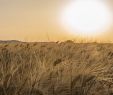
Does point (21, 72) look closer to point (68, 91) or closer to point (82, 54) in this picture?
point (68, 91)

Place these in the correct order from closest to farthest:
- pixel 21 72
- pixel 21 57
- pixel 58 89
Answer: pixel 58 89 → pixel 21 72 → pixel 21 57

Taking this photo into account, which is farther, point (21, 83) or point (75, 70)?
point (75, 70)

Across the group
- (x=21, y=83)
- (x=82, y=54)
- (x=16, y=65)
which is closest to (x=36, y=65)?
(x=16, y=65)

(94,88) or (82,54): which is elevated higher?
(82,54)

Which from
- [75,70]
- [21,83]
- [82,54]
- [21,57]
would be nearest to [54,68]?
[75,70]

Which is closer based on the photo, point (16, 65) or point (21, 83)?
point (21, 83)

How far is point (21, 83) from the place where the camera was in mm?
4191

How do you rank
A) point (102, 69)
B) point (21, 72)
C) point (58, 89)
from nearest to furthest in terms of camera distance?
1. point (58, 89)
2. point (21, 72)
3. point (102, 69)

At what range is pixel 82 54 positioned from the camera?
616cm

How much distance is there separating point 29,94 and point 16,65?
903mm

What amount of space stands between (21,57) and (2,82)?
1.47 m

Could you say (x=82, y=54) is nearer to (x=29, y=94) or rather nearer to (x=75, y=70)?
(x=75, y=70)

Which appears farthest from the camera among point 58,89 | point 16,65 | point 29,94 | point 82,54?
point 82,54

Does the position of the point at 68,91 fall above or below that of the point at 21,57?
below
